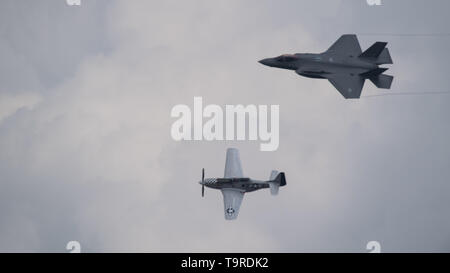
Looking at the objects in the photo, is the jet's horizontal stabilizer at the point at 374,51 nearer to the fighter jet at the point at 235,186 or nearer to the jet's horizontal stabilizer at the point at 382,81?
the jet's horizontal stabilizer at the point at 382,81

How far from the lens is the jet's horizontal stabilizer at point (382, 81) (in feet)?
283

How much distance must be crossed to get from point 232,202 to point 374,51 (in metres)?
24.4

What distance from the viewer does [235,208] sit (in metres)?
86.2

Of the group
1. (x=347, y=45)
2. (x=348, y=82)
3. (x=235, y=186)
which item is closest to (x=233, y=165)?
(x=235, y=186)

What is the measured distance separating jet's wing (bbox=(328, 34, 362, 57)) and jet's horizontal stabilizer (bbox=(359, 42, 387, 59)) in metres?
1.49

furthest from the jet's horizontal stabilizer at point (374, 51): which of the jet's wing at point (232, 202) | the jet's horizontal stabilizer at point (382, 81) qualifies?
the jet's wing at point (232, 202)

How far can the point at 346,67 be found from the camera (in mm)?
85625

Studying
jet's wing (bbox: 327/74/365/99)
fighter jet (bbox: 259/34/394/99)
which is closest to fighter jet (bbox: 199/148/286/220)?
jet's wing (bbox: 327/74/365/99)

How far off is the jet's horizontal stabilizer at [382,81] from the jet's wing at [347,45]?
153 inches

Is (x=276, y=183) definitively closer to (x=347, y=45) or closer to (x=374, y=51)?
(x=347, y=45)
